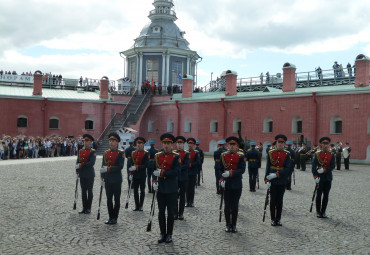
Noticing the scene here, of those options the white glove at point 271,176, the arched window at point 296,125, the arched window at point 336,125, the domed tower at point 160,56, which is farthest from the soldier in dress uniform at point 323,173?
the domed tower at point 160,56

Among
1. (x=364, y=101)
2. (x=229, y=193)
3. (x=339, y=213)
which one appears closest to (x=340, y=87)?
(x=364, y=101)

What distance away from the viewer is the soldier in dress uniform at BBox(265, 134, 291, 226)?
932 centimetres

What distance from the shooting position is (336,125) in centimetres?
2742

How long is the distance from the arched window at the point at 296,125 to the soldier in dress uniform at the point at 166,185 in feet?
73.7

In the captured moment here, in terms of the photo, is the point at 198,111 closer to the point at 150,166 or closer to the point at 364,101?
the point at 364,101

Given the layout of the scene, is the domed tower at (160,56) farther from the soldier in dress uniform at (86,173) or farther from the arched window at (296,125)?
the soldier in dress uniform at (86,173)

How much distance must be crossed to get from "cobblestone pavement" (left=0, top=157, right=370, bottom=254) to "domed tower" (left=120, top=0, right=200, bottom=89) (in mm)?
31292

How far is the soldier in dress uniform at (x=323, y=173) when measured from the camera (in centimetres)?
1023

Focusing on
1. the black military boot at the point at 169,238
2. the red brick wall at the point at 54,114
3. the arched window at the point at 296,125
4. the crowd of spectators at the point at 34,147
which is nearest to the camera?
the black military boot at the point at 169,238

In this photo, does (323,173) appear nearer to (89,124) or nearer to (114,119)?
(114,119)

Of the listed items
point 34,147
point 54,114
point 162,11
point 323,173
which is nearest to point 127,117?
point 54,114

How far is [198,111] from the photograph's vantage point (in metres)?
34.8

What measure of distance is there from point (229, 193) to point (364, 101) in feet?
66.7

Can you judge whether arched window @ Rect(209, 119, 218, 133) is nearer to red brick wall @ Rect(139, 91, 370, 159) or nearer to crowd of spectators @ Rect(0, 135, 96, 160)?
red brick wall @ Rect(139, 91, 370, 159)
